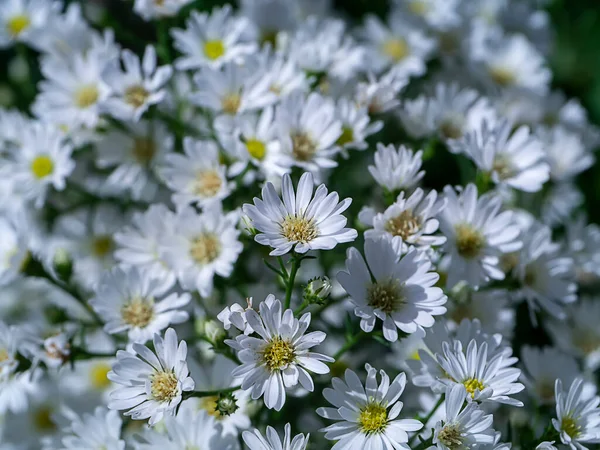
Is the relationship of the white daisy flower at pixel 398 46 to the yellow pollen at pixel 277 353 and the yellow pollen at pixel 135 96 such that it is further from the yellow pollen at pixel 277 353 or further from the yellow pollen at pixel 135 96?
the yellow pollen at pixel 277 353

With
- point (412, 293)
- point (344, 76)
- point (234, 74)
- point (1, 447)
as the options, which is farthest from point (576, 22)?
point (1, 447)

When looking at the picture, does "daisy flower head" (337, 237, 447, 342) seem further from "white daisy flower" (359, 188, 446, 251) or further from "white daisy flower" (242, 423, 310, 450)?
"white daisy flower" (242, 423, 310, 450)

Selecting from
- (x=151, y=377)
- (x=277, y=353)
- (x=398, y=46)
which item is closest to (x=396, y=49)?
(x=398, y=46)

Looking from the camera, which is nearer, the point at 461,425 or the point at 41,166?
the point at 461,425

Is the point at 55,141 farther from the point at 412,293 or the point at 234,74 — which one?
the point at 412,293

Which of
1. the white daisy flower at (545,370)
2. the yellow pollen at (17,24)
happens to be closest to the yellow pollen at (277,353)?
the white daisy flower at (545,370)

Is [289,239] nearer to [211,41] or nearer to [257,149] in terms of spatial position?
[257,149]
